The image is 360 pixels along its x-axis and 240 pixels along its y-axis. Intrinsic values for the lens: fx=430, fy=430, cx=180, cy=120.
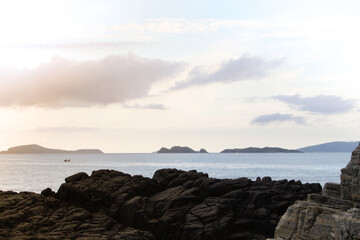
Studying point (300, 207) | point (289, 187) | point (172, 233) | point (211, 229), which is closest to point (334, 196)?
point (300, 207)

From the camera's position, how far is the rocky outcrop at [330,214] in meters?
23.0

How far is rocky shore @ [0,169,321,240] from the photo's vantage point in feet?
136

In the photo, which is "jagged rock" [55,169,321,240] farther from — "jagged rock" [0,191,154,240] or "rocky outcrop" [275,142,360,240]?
"rocky outcrop" [275,142,360,240]

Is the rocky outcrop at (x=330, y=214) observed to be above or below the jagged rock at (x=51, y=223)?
above

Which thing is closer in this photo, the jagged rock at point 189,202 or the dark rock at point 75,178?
the jagged rock at point 189,202

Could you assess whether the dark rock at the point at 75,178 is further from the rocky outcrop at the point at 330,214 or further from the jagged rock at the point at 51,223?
the rocky outcrop at the point at 330,214

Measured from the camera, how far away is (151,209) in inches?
1905

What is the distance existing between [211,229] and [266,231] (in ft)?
23.7

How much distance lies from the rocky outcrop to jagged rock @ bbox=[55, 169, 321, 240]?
17686 millimetres

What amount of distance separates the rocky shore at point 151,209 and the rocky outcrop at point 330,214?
1770 centimetres

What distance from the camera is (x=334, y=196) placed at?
29656 millimetres

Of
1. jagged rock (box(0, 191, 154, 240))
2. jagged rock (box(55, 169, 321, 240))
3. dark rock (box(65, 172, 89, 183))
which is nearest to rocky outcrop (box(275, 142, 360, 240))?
jagged rock (box(55, 169, 321, 240))

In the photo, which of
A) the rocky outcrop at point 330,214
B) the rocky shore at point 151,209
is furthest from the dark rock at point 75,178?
the rocky outcrop at point 330,214

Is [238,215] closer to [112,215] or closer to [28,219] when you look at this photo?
[112,215]
